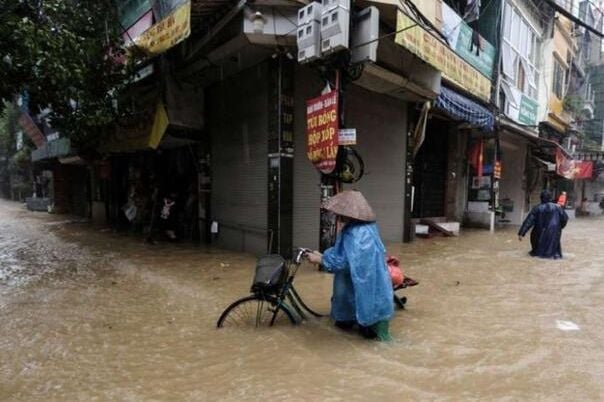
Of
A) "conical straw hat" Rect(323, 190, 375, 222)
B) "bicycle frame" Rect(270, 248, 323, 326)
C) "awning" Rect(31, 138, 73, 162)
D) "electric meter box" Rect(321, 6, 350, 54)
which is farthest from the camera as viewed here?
"awning" Rect(31, 138, 73, 162)

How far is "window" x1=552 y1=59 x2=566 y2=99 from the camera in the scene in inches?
747

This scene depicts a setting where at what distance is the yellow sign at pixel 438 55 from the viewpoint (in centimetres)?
675

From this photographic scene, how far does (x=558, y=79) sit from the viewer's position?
19.8 m

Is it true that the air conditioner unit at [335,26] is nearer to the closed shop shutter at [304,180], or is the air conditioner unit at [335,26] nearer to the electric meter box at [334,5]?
the electric meter box at [334,5]

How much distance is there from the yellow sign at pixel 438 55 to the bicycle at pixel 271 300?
429 centimetres

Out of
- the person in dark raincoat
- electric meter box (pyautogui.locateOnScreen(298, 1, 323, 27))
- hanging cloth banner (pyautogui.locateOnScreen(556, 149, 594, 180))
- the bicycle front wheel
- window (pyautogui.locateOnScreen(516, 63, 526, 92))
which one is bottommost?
the bicycle front wheel

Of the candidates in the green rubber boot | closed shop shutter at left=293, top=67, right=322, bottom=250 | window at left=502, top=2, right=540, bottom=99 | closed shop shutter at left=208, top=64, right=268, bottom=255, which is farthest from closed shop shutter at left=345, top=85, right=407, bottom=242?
the green rubber boot

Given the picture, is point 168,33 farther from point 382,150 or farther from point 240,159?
point 382,150

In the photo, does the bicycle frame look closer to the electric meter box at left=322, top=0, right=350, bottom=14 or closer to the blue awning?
the electric meter box at left=322, top=0, right=350, bottom=14

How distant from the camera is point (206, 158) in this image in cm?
1023

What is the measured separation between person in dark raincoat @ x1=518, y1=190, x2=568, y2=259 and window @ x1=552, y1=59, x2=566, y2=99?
12.3 m

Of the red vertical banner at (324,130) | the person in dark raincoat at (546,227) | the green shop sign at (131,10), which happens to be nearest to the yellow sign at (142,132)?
the green shop sign at (131,10)

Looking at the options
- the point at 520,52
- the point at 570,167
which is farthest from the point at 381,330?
the point at 570,167

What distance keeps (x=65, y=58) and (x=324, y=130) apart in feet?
13.9
